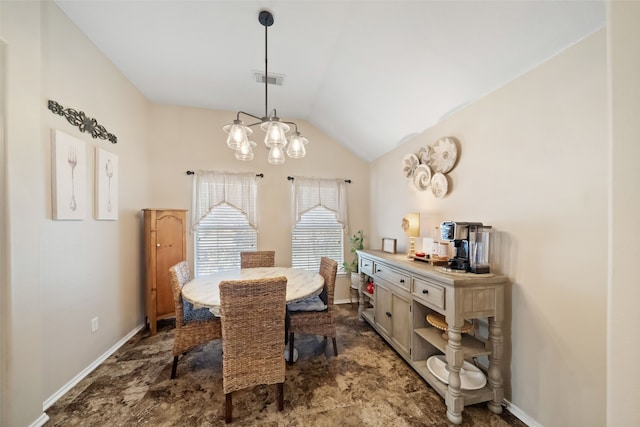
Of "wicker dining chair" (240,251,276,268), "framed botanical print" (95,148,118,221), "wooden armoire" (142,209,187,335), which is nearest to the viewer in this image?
"framed botanical print" (95,148,118,221)

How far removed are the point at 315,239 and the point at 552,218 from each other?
9.46ft

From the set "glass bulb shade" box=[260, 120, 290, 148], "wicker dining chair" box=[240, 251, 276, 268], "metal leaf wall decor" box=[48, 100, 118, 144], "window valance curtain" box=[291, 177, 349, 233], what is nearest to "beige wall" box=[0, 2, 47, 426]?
"metal leaf wall decor" box=[48, 100, 118, 144]

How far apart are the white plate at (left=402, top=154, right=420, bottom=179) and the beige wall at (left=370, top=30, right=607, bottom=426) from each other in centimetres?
72

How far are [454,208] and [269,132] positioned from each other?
185cm

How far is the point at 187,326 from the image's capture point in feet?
6.45

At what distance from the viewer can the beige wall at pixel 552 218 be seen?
1.26 metres

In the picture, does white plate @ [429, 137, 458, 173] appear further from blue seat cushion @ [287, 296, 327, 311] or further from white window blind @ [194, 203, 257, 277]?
white window blind @ [194, 203, 257, 277]

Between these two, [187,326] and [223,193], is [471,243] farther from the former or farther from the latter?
[223,193]

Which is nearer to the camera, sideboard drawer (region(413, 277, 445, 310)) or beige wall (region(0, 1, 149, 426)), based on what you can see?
beige wall (region(0, 1, 149, 426))

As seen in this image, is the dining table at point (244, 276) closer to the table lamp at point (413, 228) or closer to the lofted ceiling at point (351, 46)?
the table lamp at point (413, 228)

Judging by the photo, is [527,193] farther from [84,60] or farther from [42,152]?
[84,60]

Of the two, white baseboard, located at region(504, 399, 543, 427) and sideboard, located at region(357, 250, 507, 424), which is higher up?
sideboard, located at region(357, 250, 507, 424)

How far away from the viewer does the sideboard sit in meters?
1.60

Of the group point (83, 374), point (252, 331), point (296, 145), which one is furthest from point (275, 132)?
point (83, 374)
